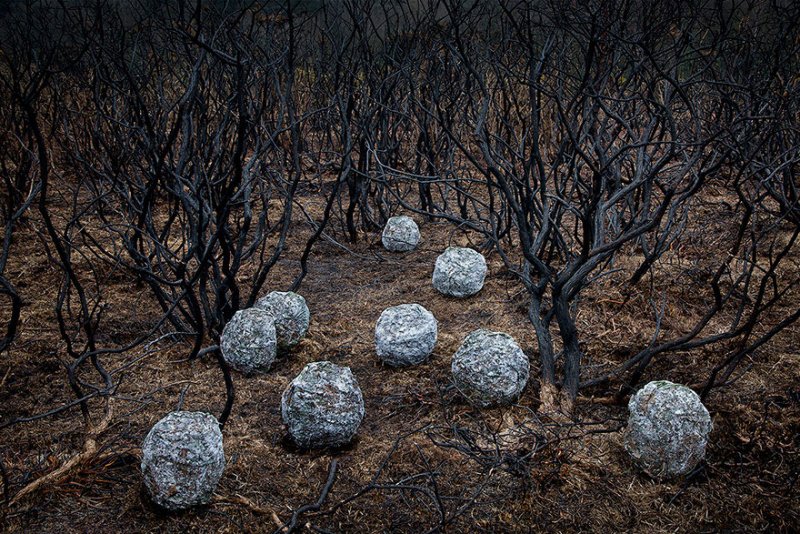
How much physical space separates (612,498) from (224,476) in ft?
5.37

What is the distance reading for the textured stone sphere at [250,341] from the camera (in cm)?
363

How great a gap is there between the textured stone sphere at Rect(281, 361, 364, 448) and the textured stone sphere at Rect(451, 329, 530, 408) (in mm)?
571

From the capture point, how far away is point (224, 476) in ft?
9.27

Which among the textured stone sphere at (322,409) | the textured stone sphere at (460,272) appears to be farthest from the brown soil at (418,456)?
the textured stone sphere at (460,272)

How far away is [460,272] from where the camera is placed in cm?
469

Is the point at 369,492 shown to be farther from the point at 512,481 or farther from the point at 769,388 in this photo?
the point at 769,388

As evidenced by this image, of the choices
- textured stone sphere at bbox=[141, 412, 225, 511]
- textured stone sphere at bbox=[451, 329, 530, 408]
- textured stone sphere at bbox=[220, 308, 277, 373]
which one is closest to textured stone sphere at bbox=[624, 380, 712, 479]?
textured stone sphere at bbox=[451, 329, 530, 408]

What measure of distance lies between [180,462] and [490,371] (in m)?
1.48

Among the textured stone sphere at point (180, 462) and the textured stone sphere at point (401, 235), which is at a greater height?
the textured stone sphere at point (401, 235)

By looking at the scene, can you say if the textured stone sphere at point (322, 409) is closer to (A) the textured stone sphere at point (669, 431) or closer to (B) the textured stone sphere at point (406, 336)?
(B) the textured stone sphere at point (406, 336)

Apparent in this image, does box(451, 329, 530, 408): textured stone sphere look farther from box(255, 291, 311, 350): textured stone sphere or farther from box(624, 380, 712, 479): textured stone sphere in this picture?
box(255, 291, 311, 350): textured stone sphere

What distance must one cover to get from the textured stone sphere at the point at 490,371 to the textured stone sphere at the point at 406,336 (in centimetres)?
43

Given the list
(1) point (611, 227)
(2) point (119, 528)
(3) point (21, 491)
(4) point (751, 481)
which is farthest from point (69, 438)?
(1) point (611, 227)

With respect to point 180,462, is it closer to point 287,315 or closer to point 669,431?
point 287,315
